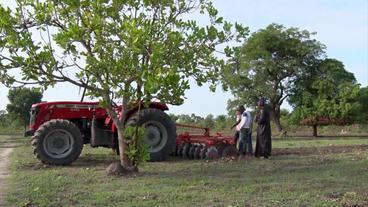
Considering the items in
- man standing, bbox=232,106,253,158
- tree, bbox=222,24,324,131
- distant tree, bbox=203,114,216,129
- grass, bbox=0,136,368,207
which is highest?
tree, bbox=222,24,324,131

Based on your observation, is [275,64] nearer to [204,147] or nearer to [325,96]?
[325,96]

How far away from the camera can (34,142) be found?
1399 centimetres

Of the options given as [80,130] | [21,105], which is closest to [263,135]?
[80,130]

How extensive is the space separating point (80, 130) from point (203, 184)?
6.35 metres

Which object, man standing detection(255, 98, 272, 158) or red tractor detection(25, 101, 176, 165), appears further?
man standing detection(255, 98, 272, 158)

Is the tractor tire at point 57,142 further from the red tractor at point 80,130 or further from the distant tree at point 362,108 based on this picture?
the distant tree at point 362,108

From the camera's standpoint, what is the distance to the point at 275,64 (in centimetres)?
4759

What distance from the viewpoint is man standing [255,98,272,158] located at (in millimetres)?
15281

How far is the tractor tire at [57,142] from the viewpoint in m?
14.0

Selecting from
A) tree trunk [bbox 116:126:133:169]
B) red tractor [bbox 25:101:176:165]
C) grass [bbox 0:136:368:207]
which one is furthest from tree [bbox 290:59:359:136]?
tree trunk [bbox 116:126:133:169]

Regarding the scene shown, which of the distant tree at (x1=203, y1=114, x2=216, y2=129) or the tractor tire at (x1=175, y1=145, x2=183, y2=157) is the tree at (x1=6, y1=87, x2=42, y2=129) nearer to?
the distant tree at (x1=203, y1=114, x2=216, y2=129)

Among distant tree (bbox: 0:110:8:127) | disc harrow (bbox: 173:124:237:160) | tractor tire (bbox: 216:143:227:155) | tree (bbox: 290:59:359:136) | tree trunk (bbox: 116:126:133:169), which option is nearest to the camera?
tree trunk (bbox: 116:126:133:169)

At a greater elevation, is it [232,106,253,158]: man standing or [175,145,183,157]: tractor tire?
[232,106,253,158]: man standing

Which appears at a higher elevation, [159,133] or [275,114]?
[275,114]
